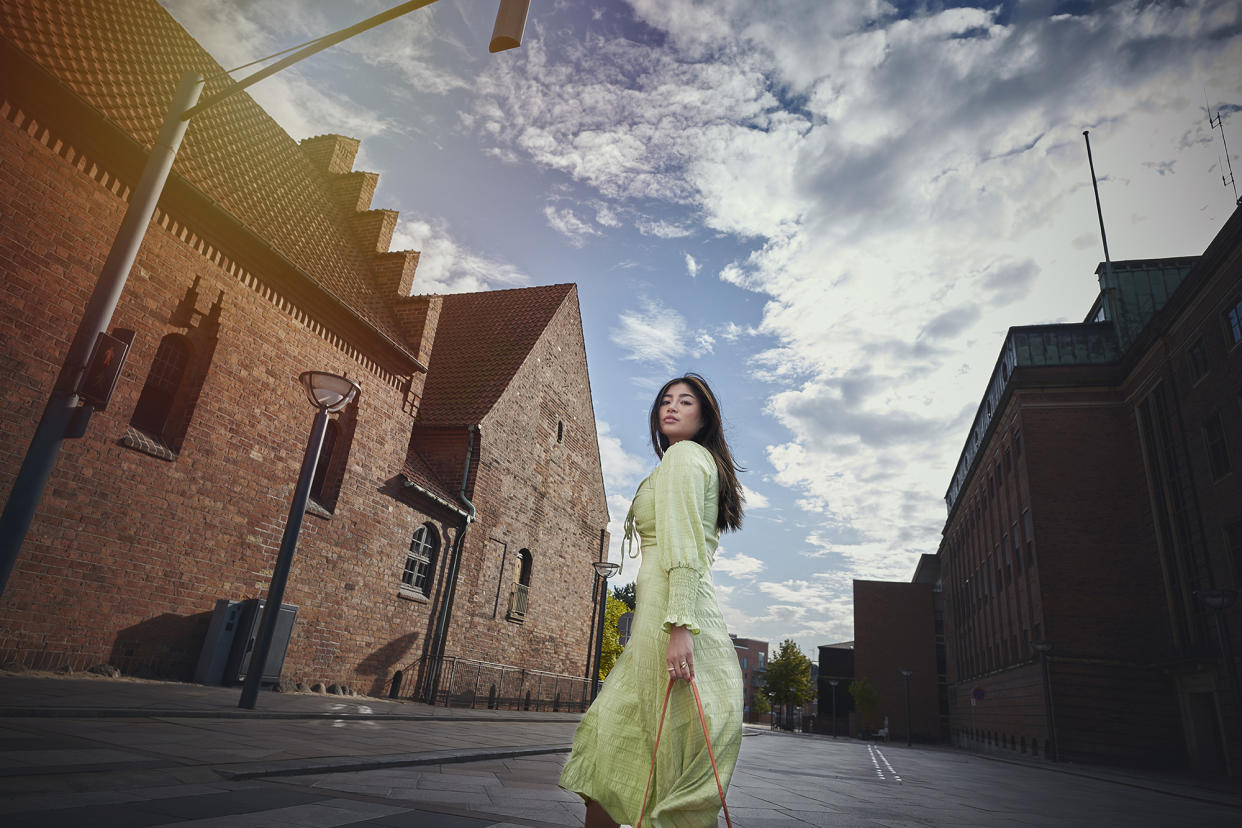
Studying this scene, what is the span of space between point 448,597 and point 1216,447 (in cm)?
2205

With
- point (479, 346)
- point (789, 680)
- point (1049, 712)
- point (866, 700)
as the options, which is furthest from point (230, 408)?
point (789, 680)

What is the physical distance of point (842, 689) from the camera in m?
68.8

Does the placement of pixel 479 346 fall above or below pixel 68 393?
above

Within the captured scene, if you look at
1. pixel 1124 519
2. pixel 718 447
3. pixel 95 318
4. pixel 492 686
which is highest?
pixel 1124 519

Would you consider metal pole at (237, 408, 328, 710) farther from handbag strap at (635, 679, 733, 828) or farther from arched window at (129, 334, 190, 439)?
handbag strap at (635, 679, 733, 828)

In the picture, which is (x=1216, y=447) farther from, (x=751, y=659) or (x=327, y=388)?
(x=751, y=659)

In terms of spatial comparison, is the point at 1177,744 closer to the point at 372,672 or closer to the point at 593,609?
the point at 593,609

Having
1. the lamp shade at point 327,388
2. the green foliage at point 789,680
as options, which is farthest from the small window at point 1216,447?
the green foliage at point 789,680

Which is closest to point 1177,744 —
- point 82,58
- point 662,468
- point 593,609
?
point 593,609

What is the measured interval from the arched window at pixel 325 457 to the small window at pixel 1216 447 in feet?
76.8

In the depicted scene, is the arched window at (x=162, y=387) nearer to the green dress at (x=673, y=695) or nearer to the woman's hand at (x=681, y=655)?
the green dress at (x=673, y=695)

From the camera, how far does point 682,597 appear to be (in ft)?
7.34

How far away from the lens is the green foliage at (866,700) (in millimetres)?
57500

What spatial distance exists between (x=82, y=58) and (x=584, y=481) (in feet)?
58.6
